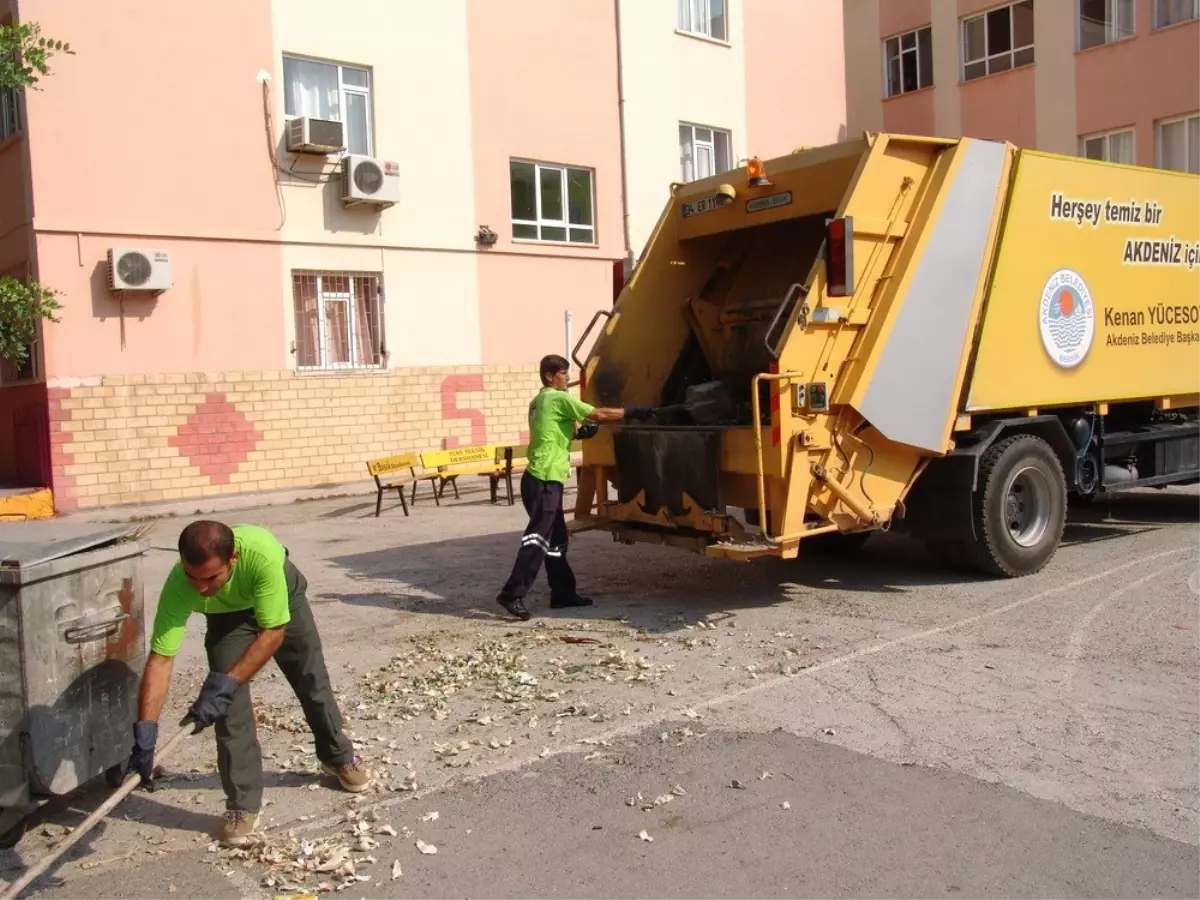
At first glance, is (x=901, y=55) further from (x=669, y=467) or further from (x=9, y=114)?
(x=669, y=467)

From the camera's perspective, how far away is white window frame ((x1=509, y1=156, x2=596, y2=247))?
1727 centimetres

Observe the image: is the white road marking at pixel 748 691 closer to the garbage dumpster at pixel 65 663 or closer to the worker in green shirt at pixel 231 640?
the worker in green shirt at pixel 231 640

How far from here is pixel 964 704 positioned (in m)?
5.28

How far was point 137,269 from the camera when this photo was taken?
43.9ft

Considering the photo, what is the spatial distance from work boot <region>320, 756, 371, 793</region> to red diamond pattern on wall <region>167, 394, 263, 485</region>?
33.3 ft

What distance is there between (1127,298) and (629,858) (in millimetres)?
6458

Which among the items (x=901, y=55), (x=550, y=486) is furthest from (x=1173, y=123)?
(x=550, y=486)

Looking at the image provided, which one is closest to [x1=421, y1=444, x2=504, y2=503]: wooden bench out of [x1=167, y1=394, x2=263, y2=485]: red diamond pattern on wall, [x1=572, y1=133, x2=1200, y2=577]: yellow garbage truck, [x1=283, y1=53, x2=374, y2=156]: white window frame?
[x1=167, y1=394, x2=263, y2=485]: red diamond pattern on wall

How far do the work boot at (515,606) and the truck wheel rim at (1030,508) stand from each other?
3.34 meters

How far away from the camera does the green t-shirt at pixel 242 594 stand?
13.6 feet

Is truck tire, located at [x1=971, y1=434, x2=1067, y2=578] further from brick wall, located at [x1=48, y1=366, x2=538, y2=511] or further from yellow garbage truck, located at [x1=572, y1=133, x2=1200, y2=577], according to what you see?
brick wall, located at [x1=48, y1=366, x2=538, y2=511]

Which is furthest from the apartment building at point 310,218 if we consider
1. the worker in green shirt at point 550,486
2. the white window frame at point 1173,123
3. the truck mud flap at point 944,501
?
the truck mud flap at point 944,501

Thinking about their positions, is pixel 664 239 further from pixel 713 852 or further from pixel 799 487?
pixel 713 852

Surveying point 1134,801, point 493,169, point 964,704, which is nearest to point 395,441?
point 493,169
